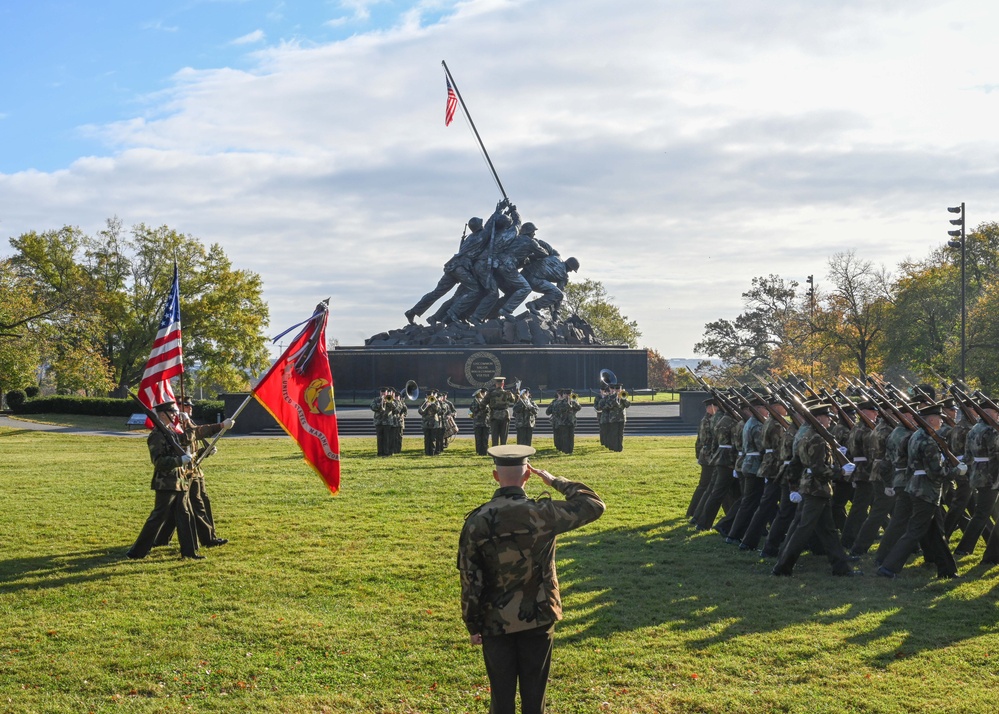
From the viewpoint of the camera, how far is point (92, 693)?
22.6ft

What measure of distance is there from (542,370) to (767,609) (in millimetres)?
36335

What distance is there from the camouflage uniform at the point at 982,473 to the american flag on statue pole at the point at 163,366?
9.76m

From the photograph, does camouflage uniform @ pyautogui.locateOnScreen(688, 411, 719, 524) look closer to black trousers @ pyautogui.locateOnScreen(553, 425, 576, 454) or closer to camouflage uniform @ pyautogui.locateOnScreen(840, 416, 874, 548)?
camouflage uniform @ pyautogui.locateOnScreen(840, 416, 874, 548)

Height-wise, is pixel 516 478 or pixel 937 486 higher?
pixel 516 478

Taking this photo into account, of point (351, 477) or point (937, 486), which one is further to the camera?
point (351, 477)

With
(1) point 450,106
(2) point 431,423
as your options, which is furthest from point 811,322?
(2) point 431,423

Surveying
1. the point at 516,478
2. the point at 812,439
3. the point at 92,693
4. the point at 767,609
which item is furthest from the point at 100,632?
the point at 812,439

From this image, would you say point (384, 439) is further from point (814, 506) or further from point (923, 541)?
point (923, 541)

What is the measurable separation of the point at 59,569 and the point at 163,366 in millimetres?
2735

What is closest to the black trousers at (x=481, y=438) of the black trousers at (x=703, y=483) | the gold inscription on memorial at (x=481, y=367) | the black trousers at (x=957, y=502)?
the black trousers at (x=703, y=483)

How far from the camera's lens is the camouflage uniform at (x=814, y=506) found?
10.1 metres

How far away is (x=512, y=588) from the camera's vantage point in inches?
209

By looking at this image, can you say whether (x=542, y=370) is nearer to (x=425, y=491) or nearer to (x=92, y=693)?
(x=425, y=491)

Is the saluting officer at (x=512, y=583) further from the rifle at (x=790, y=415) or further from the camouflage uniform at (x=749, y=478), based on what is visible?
the camouflage uniform at (x=749, y=478)
